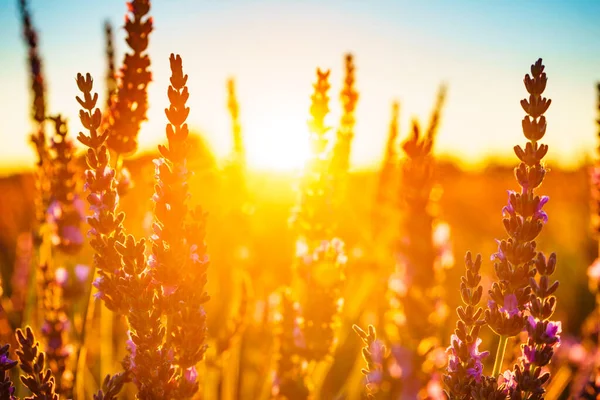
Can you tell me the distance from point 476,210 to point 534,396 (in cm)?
1440

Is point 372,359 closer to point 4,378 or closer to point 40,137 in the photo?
point 4,378

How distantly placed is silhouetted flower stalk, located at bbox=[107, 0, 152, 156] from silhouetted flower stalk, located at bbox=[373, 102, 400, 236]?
8.10 feet

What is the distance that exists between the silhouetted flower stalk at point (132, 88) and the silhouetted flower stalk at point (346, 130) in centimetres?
98

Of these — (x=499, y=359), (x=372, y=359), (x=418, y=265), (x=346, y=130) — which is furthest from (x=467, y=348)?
(x=346, y=130)

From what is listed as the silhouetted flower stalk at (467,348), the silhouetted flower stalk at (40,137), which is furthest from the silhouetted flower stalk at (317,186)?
the silhouetted flower stalk at (40,137)

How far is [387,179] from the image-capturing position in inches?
163

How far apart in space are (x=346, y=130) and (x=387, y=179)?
1409 mm

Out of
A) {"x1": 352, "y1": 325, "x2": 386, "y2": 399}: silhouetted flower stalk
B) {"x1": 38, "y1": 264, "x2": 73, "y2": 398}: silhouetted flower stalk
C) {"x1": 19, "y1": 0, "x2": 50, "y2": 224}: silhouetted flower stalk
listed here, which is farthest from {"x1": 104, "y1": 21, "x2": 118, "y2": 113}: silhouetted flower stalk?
{"x1": 352, "y1": 325, "x2": 386, "y2": 399}: silhouetted flower stalk

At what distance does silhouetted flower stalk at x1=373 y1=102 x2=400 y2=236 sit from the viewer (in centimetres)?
402

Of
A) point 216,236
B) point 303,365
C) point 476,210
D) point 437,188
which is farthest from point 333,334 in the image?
A: point 476,210

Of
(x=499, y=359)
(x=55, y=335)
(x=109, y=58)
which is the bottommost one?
(x=55, y=335)

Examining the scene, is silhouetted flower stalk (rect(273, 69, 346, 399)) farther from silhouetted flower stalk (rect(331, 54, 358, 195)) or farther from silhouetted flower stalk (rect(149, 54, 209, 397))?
silhouetted flower stalk (rect(149, 54, 209, 397))

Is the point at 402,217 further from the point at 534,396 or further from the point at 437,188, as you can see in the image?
the point at 534,396

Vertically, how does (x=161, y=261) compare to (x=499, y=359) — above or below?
above
